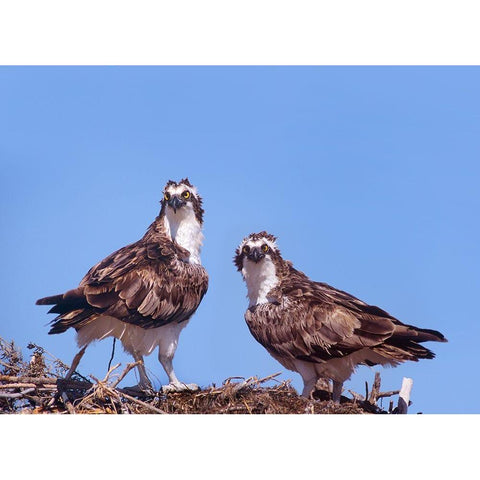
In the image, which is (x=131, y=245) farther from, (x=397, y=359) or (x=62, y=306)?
(x=397, y=359)

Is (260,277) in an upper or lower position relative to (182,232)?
lower

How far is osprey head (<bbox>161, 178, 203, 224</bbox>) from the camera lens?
6750mm

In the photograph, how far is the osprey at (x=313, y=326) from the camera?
19.9 feet

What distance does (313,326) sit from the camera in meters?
6.27

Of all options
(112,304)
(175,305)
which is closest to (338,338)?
(175,305)

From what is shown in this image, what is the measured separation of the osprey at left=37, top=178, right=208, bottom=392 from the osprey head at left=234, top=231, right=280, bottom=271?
15.8 inches

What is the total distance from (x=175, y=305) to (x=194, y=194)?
3.51 ft

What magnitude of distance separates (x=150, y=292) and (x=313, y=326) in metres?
1.37

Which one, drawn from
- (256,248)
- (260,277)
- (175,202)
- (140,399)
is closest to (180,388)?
(140,399)

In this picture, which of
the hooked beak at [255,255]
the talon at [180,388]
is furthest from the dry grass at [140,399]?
the hooked beak at [255,255]

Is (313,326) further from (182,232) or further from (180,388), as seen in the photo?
(182,232)

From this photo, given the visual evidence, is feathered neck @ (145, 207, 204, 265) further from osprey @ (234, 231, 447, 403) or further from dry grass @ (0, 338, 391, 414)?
dry grass @ (0, 338, 391, 414)

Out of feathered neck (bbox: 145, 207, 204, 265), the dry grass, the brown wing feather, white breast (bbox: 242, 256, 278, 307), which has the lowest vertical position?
the dry grass

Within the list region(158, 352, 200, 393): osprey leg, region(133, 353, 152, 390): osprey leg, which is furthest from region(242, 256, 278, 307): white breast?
region(133, 353, 152, 390): osprey leg
